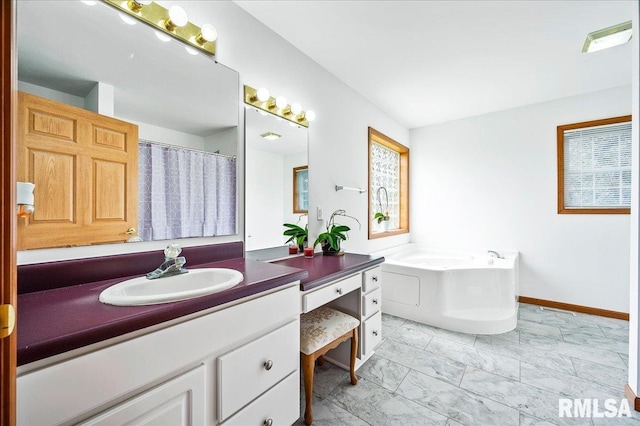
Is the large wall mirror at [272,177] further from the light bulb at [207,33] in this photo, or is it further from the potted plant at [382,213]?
A: the potted plant at [382,213]

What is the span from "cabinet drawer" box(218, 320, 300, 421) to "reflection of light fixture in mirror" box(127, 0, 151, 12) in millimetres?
1608

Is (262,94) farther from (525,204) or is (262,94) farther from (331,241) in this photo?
(525,204)

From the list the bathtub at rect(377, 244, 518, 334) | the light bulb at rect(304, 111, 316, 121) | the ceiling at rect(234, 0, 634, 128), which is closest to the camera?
the ceiling at rect(234, 0, 634, 128)

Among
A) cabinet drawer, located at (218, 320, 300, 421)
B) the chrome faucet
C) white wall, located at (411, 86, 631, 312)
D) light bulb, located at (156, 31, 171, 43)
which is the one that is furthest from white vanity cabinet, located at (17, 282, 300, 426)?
white wall, located at (411, 86, 631, 312)

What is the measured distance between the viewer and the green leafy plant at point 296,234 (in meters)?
2.04

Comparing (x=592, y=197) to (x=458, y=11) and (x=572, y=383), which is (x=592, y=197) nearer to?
(x=572, y=383)

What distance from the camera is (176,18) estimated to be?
1.27 metres

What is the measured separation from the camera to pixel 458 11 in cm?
A: 170

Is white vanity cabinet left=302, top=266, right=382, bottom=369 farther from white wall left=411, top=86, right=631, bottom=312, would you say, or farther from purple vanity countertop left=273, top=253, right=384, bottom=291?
white wall left=411, top=86, right=631, bottom=312

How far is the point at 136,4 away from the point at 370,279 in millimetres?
2067

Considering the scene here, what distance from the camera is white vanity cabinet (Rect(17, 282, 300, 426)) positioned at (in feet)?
1.97

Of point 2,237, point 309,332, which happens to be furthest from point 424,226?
point 2,237

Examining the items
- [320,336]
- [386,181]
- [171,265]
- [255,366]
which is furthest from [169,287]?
[386,181]

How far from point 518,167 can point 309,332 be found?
346 centimetres
